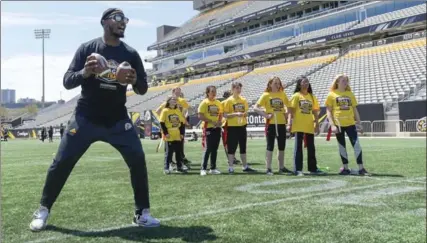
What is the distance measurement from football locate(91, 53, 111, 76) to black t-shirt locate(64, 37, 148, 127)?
0.51ft

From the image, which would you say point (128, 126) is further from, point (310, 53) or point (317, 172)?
point (310, 53)

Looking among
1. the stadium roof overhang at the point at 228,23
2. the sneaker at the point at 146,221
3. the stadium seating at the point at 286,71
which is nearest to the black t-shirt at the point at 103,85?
the sneaker at the point at 146,221

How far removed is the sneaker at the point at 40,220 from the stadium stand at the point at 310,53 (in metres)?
17.1

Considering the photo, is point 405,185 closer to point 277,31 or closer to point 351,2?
point 351,2

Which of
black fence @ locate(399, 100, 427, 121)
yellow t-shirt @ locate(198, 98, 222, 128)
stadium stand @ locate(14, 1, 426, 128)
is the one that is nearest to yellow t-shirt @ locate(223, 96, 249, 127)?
yellow t-shirt @ locate(198, 98, 222, 128)

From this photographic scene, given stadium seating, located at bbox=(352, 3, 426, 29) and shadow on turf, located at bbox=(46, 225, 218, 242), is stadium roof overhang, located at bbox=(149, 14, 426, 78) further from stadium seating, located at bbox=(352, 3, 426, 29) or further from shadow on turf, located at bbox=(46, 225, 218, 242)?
shadow on turf, located at bbox=(46, 225, 218, 242)

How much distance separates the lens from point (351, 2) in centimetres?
4291

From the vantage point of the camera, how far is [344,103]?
810 centimetres

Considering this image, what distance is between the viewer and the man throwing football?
381 centimetres

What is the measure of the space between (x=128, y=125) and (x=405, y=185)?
13.8ft

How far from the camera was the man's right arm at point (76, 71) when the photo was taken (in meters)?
3.68

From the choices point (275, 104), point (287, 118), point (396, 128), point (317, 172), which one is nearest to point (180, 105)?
point (275, 104)

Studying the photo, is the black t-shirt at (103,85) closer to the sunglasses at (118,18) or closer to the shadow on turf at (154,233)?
the sunglasses at (118,18)

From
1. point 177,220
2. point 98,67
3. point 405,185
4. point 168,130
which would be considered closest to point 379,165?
point 405,185
